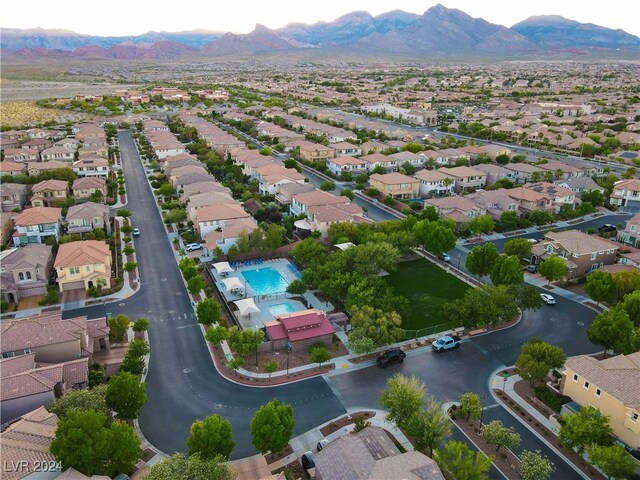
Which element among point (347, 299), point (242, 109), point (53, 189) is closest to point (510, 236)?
point (347, 299)

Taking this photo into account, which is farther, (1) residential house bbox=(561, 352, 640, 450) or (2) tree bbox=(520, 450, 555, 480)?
(1) residential house bbox=(561, 352, 640, 450)

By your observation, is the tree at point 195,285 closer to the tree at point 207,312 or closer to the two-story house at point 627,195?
the tree at point 207,312

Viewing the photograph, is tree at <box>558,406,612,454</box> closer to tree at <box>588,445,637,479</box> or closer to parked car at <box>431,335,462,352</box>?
tree at <box>588,445,637,479</box>

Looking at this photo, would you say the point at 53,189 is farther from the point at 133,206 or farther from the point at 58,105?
the point at 58,105

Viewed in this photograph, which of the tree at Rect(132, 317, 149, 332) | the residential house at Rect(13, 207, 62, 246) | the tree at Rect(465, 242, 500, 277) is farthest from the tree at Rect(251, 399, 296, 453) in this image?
the residential house at Rect(13, 207, 62, 246)

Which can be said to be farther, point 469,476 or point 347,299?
point 347,299

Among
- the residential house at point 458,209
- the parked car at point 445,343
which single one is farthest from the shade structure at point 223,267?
the residential house at point 458,209

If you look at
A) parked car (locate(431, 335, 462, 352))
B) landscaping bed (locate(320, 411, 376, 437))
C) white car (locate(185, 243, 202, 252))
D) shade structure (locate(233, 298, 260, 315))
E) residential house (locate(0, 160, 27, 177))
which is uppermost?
residential house (locate(0, 160, 27, 177))

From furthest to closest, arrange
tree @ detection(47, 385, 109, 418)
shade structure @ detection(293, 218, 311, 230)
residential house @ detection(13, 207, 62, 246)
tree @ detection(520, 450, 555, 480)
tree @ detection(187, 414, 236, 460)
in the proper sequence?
shade structure @ detection(293, 218, 311, 230)
residential house @ detection(13, 207, 62, 246)
tree @ detection(47, 385, 109, 418)
tree @ detection(187, 414, 236, 460)
tree @ detection(520, 450, 555, 480)
